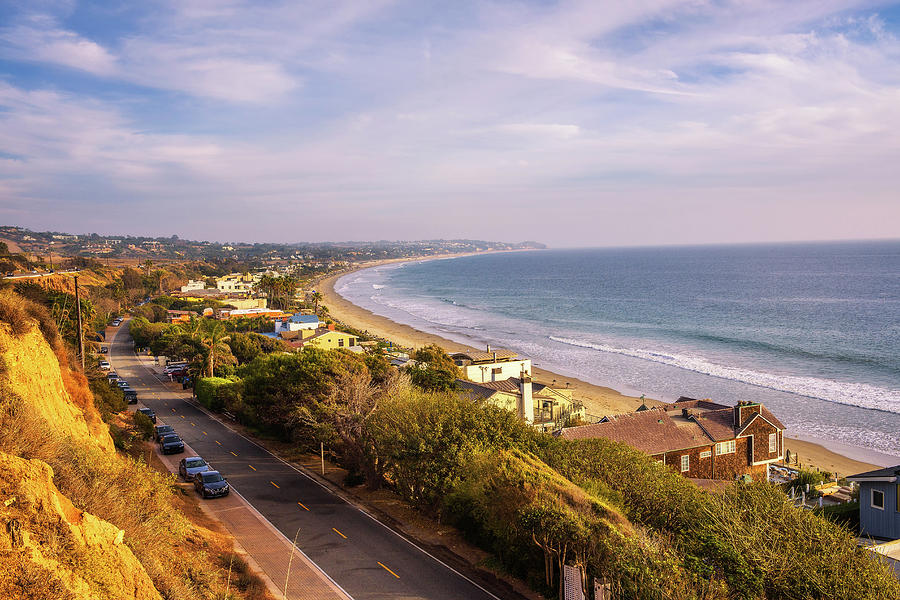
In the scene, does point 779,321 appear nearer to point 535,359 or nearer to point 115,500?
point 535,359

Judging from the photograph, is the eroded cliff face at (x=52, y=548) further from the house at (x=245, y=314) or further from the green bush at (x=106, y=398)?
the house at (x=245, y=314)

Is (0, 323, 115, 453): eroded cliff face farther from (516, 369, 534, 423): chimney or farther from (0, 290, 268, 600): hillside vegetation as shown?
(516, 369, 534, 423): chimney

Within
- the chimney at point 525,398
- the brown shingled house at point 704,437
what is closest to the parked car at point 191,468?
the brown shingled house at point 704,437

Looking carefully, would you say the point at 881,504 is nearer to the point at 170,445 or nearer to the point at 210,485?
the point at 210,485

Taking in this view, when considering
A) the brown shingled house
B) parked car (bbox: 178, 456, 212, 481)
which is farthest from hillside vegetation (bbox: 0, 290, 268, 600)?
the brown shingled house

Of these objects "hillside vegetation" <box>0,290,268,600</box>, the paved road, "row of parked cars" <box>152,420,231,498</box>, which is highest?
"hillside vegetation" <box>0,290,268,600</box>

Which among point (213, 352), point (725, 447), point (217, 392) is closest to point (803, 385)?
point (725, 447)
